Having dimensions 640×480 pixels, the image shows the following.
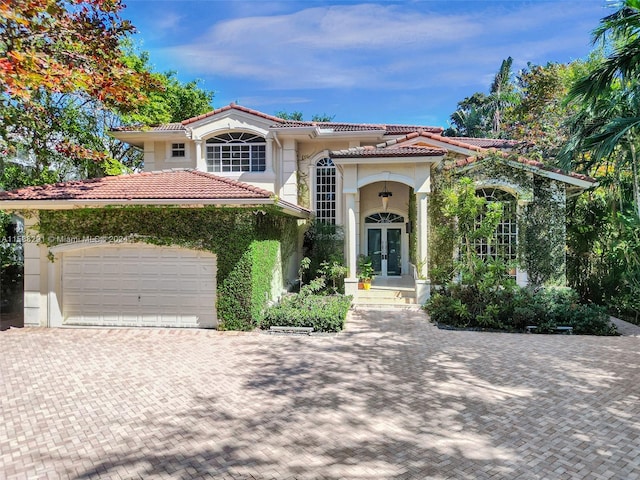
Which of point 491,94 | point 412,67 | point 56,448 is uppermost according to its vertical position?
point 491,94

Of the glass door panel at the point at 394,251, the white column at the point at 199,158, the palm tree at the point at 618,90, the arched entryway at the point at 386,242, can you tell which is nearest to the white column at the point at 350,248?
the arched entryway at the point at 386,242

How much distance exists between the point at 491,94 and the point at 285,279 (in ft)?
130

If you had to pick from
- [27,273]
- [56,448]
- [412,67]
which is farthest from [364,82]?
[56,448]

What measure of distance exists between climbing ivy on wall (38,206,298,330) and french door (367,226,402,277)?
350 inches

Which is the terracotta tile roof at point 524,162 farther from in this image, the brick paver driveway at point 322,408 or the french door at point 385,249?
the brick paver driveway at point 322,408

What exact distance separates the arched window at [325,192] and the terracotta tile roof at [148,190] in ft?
24.3

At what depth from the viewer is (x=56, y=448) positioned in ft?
17.0

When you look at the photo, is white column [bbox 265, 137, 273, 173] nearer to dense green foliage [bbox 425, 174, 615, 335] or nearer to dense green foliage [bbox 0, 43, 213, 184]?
dense green foliage [bbox 0, 43, 213, 184]

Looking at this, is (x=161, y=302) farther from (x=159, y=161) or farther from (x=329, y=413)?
(x=159, y=161)

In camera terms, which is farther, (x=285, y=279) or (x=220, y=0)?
(x=285, y=279)

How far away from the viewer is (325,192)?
19.5m

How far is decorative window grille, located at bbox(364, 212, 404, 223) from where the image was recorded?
19.6 meters

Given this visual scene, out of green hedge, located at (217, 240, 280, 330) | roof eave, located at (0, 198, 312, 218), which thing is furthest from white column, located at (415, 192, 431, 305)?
green hedge, located at (217, 240, 280, 330)

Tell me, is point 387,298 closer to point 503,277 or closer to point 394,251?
point 503,277
